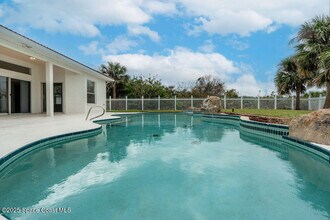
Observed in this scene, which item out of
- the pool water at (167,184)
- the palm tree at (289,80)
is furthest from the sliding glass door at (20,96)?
the palm tree at (289,80)

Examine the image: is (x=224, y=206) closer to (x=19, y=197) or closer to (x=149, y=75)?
(x=19, y=197)

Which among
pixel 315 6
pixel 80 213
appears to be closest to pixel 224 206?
pixel 80 213

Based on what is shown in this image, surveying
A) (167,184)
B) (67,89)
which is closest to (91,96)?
(67,89)

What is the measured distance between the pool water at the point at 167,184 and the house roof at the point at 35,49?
4.79 metres

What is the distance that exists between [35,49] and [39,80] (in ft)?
18.9

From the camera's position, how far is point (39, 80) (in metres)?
15.2

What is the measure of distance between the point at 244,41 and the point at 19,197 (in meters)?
22.9

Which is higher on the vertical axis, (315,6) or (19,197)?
(315,6)

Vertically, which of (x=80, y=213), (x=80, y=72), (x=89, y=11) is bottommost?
(x=80, y=213)

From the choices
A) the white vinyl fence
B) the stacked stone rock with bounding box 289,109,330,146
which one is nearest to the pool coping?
the stacked stone rock with bounding box 289,109,330,146

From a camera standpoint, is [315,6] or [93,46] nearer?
[315,6]

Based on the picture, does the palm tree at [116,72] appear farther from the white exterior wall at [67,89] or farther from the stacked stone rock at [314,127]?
the stacked stone rock at [314,127]

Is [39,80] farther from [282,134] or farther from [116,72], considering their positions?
[116,72]

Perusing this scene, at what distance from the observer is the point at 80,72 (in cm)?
1576
